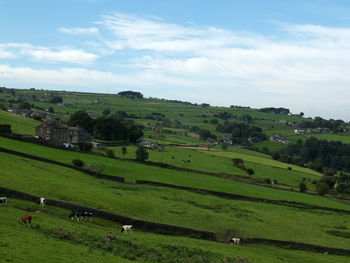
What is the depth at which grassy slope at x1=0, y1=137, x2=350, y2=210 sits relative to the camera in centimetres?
7088

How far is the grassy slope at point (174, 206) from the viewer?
1753 inches

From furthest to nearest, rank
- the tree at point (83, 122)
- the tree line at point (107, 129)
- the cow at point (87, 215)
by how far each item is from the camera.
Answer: the tree at point (83, 122)
the tree line at point (107, 129)
the cow at point (87, 215)

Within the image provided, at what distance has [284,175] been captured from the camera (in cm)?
11019

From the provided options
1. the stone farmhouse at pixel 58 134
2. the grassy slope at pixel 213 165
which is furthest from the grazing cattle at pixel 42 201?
the stone farmhouse at pixel 58 134

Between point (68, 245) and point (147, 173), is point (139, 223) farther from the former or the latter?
point (147, 173)

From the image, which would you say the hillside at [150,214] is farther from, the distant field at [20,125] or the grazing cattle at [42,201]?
the distant field at [20,125]

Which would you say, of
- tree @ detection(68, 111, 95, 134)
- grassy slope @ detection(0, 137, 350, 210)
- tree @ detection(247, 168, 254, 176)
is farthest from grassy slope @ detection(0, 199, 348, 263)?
tree @ detection(68, 111, 95, 134)

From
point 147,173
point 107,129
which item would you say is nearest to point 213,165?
point 147,173

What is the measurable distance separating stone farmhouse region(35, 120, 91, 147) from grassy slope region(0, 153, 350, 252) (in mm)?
40367

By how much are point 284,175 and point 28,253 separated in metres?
95.4

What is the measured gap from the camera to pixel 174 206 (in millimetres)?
50438

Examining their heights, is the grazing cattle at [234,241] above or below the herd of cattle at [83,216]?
below

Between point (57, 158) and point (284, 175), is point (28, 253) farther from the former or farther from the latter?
point (284, 175)

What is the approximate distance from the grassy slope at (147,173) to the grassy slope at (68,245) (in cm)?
3005
